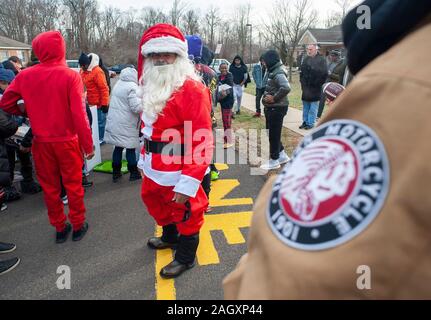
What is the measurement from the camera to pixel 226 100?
22.5 feet

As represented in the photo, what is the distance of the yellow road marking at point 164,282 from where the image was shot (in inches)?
104

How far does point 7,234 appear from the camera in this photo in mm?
3684

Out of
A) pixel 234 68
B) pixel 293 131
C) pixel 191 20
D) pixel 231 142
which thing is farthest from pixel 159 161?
pixel 191 20

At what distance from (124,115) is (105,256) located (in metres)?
2.51

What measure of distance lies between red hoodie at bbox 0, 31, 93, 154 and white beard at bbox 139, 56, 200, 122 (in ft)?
2.99

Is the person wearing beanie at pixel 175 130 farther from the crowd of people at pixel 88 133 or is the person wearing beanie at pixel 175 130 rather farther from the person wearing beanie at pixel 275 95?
the person wearing beanie at pixel 275 95

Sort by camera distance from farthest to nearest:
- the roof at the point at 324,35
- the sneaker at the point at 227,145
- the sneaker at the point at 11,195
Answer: the roof at the point at 324,35 → the sneaker at the point at 227,145 → the sneaker at the point at 11,195

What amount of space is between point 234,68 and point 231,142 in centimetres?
406

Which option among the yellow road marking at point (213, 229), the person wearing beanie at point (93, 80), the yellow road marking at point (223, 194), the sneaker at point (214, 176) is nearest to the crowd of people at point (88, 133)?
the yellow road marking at point (213, 229)

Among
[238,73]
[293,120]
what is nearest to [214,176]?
[293,120]

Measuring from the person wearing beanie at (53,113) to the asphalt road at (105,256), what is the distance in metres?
0.50

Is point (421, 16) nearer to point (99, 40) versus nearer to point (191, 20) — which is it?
point (99, 40)

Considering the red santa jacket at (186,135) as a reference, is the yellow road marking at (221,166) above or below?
below

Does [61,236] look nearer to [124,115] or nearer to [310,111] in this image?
[124,115]
